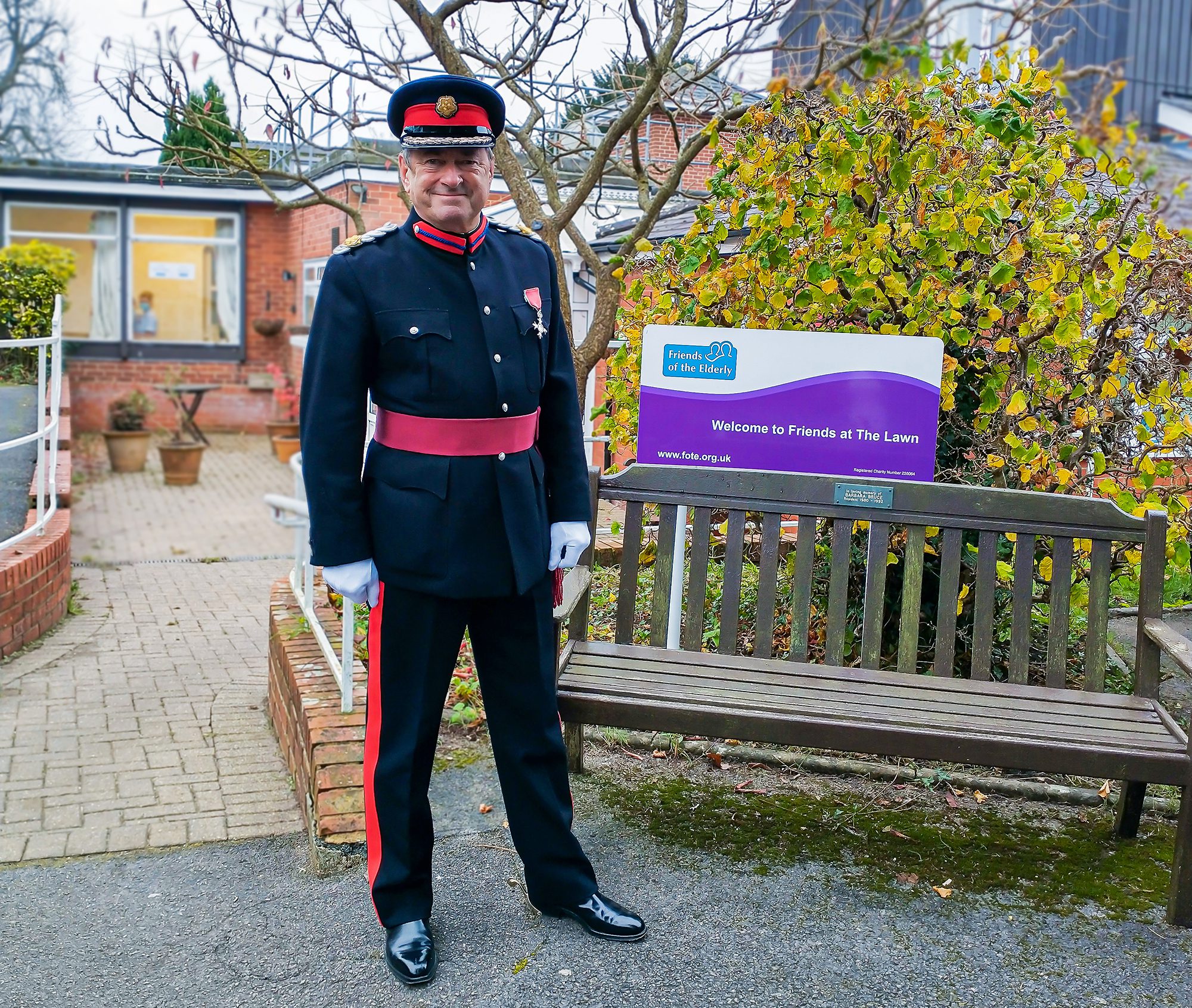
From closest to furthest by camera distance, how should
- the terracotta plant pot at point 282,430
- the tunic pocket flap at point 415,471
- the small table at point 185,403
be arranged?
the tunic pocket flap at point 415,471 → the small table at point 185,403 → the terracotta plant pot at point 282,430

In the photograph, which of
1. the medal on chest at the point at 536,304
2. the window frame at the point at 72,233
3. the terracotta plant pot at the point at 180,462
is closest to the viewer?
the medal on chest at the point at 536,304

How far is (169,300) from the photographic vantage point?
734 inches

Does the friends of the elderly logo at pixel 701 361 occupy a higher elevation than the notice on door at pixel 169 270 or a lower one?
lower

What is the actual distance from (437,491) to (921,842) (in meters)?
1.81

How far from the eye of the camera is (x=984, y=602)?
3600mm

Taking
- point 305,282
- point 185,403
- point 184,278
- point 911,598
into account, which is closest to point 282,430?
point 185,403

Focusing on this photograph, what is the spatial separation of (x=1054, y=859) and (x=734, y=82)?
4.99 meters

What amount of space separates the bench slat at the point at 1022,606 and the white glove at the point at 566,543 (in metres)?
1.39

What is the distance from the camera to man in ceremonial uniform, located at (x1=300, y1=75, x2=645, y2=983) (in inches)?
108

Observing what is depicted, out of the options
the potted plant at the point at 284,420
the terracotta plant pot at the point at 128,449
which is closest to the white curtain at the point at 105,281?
the potted plant at the point at 284,420

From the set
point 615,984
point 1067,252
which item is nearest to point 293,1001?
point 615,984

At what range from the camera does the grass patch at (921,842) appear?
3.28 m

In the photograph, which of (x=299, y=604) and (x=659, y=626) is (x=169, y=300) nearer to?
(x=299, y=604)

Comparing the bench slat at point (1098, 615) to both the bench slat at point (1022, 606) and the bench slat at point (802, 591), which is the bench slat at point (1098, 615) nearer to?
the bench slat at point (1022, 606)
